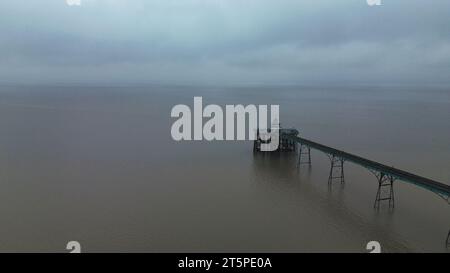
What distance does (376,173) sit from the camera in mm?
34844

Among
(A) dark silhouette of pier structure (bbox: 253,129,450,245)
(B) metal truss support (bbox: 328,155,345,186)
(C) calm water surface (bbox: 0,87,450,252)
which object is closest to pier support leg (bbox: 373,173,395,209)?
(A) dark silhouette of pier structure (bbox: 253,129,450,245)

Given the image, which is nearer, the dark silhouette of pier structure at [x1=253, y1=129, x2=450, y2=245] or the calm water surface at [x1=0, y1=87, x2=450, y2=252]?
the calm water surface at [x1=0, y1=87, x2=450, y2=252]

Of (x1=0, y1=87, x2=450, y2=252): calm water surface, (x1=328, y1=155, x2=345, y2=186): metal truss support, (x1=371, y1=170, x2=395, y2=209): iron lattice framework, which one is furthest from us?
(x1=328, y1=155, x2=345, y2=186): metal truss support

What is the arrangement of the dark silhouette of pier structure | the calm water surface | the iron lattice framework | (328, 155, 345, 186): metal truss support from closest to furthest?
the calm water surface
the dark silhouette of pier structure
the iron lattice framework
(328, 155, 345, 186): metal truss support

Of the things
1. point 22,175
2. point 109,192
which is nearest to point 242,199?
point 109,192

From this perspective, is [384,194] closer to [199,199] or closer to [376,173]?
[376,173]

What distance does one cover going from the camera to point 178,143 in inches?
1921

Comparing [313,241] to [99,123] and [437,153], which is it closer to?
[437,153]

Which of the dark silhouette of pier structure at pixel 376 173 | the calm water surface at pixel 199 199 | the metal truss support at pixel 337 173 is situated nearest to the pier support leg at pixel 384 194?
the dark silhouette of pier structure at pixel 376 173

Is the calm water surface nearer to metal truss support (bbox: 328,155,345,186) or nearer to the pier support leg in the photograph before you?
the pier support leg

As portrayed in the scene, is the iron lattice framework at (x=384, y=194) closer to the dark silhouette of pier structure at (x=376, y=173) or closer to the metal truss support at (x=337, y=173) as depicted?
the dark silhouette of pier structure at (x=376, y=173)

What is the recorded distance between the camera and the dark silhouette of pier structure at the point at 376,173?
2238cm

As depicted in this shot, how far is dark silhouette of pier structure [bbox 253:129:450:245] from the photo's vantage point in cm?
2238

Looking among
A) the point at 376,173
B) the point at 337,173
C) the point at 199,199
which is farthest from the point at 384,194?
the point at 199,199
